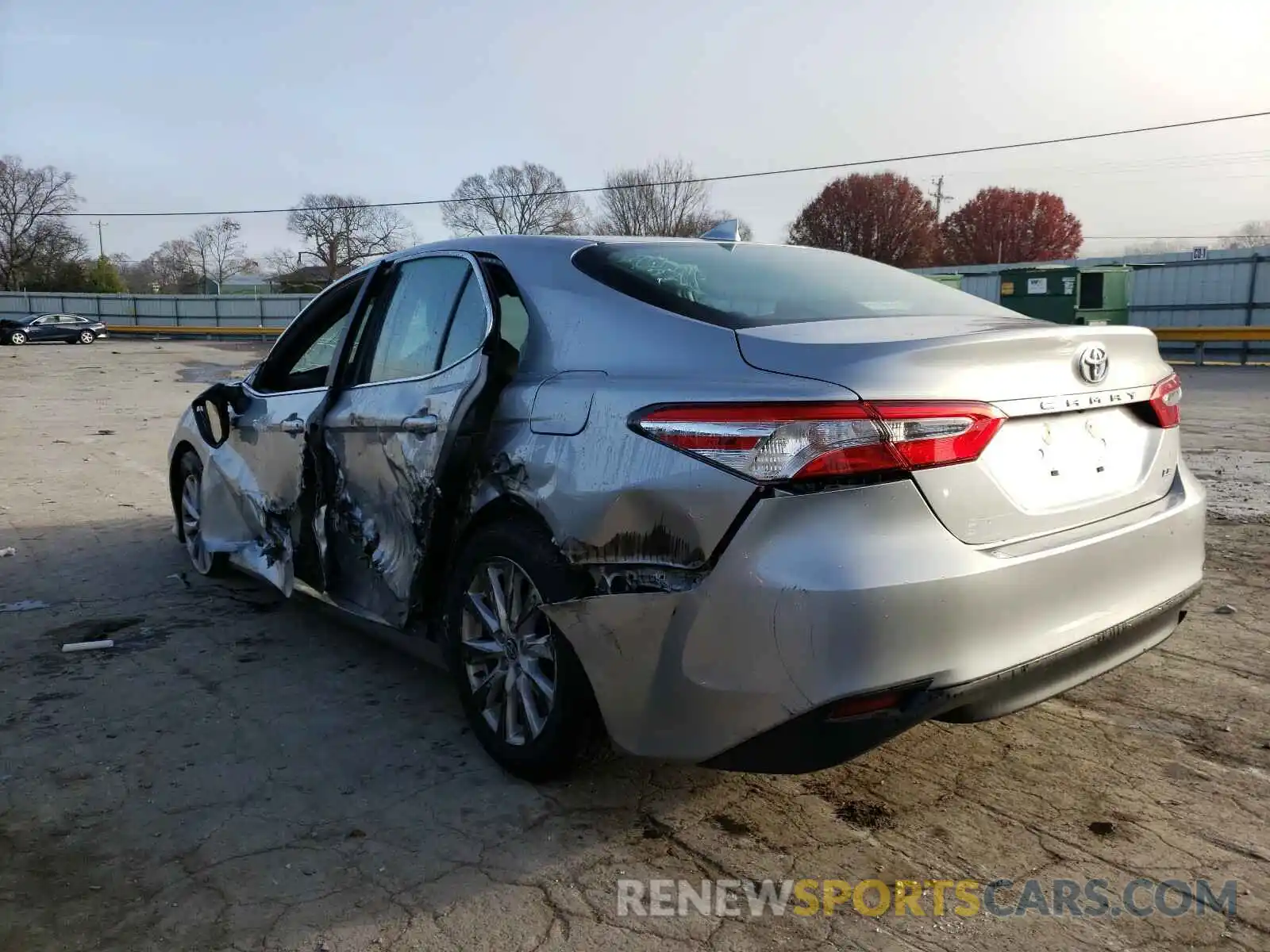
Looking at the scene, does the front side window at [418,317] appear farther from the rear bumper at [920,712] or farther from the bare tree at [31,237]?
the bare tree at [31,237]

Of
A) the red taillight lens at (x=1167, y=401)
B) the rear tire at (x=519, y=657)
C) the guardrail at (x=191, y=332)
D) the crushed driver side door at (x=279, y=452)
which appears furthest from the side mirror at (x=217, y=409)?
the guardrail at (x=191, y=332)

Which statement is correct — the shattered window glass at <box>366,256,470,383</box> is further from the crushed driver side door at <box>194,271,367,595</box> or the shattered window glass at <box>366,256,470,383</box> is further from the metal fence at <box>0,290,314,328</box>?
the metal fence at <box>0,290,314,328</box>

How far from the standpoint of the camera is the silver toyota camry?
2.39 metres

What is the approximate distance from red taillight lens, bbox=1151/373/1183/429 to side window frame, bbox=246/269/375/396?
2.98 meters

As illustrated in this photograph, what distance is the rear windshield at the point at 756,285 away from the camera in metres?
2.98

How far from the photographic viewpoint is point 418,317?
3873 mm

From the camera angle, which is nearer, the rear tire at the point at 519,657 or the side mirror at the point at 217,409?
the rear tire at the point at 519,657

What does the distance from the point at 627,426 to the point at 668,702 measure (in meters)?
0.73

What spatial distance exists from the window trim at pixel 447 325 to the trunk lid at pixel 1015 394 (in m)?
1.09

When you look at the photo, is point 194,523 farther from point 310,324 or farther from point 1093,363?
point 1093,363

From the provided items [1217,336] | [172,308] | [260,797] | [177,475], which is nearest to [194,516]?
[177,475]

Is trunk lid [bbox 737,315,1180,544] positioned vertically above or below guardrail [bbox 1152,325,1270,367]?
below

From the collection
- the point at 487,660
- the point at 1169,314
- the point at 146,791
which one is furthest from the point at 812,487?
the point at 1169,314

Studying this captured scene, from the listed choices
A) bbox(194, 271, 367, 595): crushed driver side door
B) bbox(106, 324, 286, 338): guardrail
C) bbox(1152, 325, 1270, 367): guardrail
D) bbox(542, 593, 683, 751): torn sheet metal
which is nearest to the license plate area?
bbox(542, 593, 683, 751): torn sheet metal
